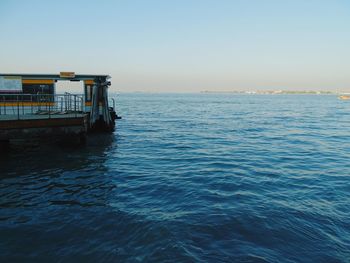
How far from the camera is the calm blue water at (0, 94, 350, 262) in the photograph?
647 centimetres

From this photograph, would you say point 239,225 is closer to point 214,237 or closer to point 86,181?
point 214,237

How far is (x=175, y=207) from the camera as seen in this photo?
889 centimetres

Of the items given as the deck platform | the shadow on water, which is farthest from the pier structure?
the shadow on water

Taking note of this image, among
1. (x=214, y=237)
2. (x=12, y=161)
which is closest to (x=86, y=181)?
(x=12, y=161)

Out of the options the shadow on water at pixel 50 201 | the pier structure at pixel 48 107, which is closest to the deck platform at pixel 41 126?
the pier structure at pixel 48 107

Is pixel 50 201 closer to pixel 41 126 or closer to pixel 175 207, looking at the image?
pixel 175 207

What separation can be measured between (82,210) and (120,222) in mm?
1570

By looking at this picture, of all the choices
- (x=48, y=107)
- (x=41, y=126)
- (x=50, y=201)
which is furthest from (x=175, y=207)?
(x=48, y=107)

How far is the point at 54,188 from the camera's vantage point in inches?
426

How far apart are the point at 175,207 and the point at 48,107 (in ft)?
53.3

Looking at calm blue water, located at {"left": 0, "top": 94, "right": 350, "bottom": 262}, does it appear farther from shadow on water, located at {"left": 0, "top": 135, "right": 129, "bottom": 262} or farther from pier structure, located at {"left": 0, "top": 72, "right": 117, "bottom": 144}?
pier structure, located at {"left": 0, "top": 72, "right": 117, "bottom": 144}

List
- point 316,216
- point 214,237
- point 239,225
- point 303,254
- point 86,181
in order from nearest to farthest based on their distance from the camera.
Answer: point 303,254, point 214,237, point 239,225, point 316,216, point 86,181

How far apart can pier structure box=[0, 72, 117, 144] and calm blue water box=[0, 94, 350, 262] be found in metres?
1.64

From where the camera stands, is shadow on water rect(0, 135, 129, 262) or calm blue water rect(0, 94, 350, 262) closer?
calm blue water rect(0, 94, 350, 262)
